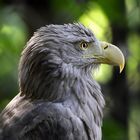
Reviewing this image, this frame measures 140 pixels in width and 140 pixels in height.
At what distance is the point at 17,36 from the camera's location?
8.05 metres

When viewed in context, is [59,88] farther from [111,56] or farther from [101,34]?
[101,34]

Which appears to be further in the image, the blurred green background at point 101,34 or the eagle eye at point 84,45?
the blurred green background at point 101,34

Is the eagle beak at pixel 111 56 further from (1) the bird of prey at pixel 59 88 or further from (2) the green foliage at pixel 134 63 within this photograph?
(2) the green foliage at pixel 134 63

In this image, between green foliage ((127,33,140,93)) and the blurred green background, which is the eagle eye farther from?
green foliage ((127,33,140,93))

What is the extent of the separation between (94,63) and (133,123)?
2094 mm

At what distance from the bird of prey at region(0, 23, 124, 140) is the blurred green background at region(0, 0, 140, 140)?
39.4 inches

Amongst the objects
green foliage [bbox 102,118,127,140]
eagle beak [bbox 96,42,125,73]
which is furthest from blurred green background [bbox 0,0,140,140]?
eagle beak [bbox 96,42,125,73]

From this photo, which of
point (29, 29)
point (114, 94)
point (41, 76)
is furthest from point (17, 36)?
point (41, 76)

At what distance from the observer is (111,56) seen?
6.70 meters

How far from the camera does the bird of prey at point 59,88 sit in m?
6.32

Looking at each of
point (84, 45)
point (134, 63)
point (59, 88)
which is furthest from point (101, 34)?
point (59, 88)

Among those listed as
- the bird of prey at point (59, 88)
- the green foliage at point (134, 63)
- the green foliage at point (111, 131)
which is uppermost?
the bird of prey at point (59, 88)

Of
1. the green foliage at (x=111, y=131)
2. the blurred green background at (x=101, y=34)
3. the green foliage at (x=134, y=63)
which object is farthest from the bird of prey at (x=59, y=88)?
the green foliage at (x=134, y=63)

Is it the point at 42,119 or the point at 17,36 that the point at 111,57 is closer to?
the point at 42,119
